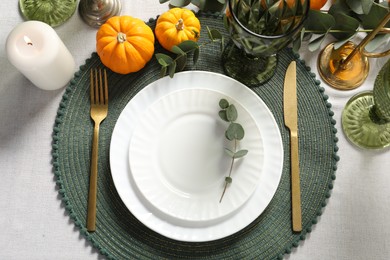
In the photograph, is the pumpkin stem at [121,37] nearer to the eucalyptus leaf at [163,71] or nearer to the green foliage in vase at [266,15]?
the eucalyptus leaf at [163,71]

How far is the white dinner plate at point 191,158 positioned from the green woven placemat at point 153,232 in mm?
60

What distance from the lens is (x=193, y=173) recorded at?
27.0 inches

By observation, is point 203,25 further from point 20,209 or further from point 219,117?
point 20,209

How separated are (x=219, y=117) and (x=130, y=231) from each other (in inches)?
9.0

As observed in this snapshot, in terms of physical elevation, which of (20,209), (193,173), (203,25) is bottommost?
(20,209)

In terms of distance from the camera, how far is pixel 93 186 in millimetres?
691

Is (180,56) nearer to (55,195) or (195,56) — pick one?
(195,56)

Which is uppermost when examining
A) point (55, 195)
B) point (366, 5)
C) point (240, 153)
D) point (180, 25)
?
point (366, 5)

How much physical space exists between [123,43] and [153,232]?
30cm

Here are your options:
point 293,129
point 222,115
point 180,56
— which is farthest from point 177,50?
A: point 293,129

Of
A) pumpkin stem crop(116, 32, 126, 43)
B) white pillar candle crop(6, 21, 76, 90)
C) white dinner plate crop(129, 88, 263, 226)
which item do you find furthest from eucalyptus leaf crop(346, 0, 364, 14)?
white pillar candle crop(6, 21, 76, 90)

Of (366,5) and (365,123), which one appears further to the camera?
(365,123)

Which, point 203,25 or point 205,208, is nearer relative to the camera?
point 205,208

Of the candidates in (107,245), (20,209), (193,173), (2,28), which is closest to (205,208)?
(193,173)
